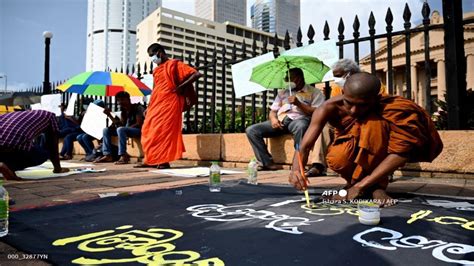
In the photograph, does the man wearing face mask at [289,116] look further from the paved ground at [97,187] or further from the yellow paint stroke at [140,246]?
the yellow paint stroke at [140,246]

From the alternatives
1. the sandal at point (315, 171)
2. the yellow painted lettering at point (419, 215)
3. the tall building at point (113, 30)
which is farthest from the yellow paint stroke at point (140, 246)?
the tall building at point (113, 30)

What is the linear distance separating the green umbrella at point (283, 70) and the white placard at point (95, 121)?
169 inches

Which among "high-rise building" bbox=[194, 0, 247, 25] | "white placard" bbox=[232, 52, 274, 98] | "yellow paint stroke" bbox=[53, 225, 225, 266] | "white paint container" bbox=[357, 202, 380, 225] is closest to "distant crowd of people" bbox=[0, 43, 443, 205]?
"white placard" bbox=[232, 52, 274, 98]

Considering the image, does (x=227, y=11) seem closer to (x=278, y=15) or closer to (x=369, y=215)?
(x=278, y=15)

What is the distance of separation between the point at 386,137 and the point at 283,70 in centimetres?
240

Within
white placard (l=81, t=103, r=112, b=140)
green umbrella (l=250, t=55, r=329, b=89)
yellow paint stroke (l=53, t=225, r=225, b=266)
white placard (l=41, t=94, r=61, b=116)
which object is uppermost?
white placard (l=41, t=94, r=61, b=116)

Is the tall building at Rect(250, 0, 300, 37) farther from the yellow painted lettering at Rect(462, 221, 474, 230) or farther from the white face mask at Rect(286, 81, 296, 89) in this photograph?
the yellow painted lettering at Rect(462, 221, 474, 230)

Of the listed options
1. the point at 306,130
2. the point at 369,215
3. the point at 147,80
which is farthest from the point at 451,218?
the point at 147,80

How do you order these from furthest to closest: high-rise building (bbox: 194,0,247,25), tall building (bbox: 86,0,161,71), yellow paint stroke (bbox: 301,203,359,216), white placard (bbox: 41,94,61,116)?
1. high-rise building (bbox: 194,0,247,25)
2. tall building (bbox: 86,0,161,71)
3. white placard (bbox: 41,94,61,116)
4. yellow paint stroke (bbox: 301,203,359,216)

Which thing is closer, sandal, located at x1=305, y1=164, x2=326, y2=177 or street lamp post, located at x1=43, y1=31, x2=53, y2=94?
sandal, located at x1=305, y1=164, x2=326, y2=177

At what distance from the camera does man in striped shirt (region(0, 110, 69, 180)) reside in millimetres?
3687

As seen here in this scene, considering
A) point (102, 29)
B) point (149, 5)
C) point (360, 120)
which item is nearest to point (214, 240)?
point (360, 120)

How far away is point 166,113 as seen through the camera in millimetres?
5496

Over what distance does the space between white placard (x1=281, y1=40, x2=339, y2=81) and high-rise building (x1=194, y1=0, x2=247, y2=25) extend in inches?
1772
